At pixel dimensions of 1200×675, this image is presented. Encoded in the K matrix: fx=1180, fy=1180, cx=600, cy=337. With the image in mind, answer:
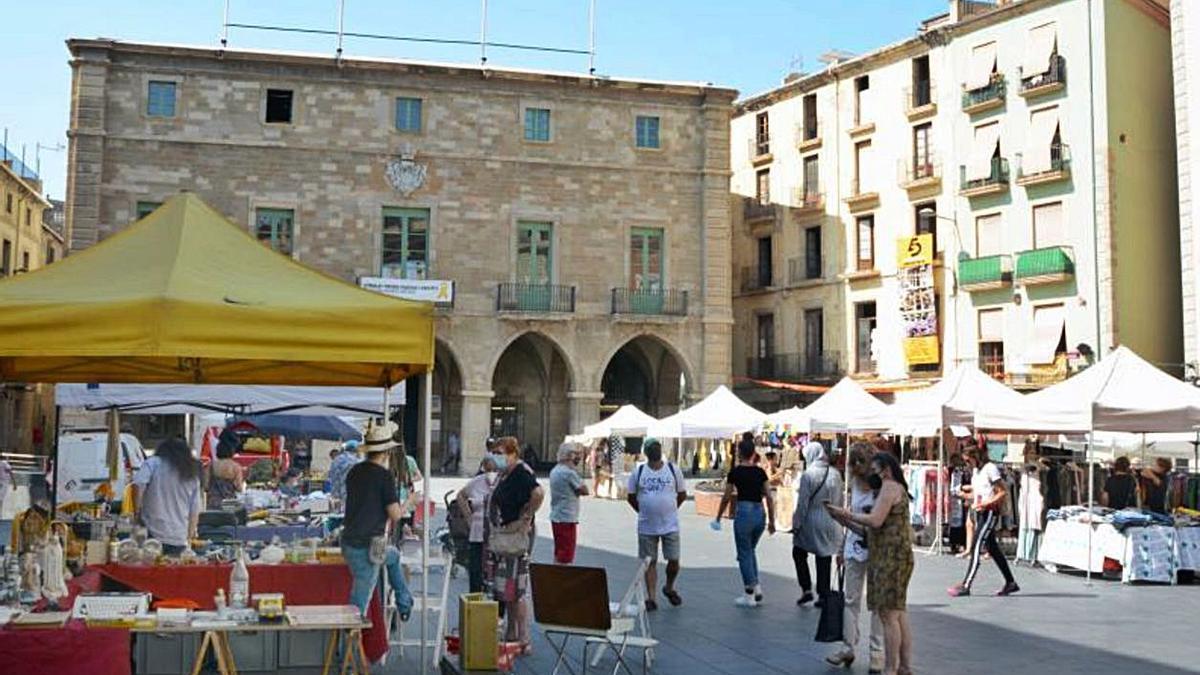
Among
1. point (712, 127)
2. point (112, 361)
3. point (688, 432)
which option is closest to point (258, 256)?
point (112, 361)

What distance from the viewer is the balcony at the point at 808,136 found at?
39.3 metres

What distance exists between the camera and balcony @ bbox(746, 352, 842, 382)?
3784 cm

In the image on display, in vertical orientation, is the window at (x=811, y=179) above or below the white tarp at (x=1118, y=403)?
above

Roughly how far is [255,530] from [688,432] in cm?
1277

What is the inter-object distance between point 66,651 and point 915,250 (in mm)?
31994

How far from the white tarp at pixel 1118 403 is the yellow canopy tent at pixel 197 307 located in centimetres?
927

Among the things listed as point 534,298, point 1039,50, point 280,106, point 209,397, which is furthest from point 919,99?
point 209,397

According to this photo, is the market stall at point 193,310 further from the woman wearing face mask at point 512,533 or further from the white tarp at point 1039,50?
the white tarp at point 1039,50

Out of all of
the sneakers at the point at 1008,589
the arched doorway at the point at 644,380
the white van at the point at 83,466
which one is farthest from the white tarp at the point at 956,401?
the arched doorway at the point at 644,380

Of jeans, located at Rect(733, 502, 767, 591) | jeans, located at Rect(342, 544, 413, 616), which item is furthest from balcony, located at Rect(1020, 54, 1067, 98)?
jeans, located at Rect(342, 544, 413, 616)

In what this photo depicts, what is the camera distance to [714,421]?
21953 mm

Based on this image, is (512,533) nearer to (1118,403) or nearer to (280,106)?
(1118,403)

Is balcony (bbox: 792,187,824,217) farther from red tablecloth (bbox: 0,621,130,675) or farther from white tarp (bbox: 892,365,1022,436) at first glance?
red tablecloth (bbox: 0,621,130,675)

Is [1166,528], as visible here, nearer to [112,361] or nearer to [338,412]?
[338,412]
